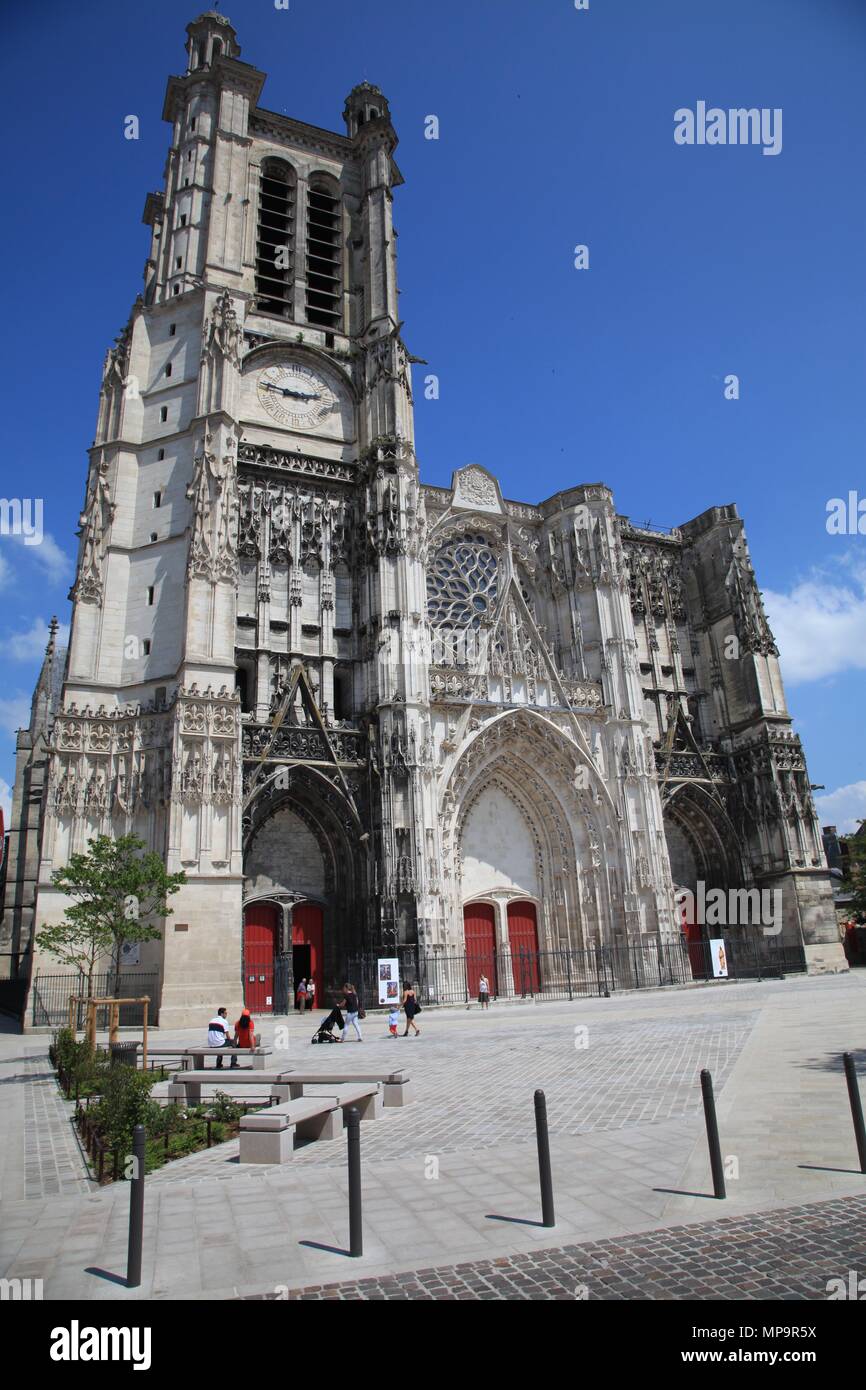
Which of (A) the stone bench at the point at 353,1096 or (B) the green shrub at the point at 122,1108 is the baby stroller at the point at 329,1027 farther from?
(B) the green shrub at the point at 122,1108

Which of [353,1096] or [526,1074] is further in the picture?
[526,1074]

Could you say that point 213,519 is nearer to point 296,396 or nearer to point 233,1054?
point 296,396

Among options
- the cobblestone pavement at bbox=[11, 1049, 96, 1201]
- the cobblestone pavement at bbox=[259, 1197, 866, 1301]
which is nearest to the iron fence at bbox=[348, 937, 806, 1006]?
the cobblestone pavement at bbox=[11, 1049, 96, 1201]

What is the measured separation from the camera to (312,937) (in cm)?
2633

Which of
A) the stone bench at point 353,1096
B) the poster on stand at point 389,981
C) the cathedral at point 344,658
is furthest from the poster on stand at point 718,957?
the stone bench at point 353,1096

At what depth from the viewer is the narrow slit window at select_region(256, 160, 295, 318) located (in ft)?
113

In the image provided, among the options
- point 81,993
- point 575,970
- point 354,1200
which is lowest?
point 354,1200

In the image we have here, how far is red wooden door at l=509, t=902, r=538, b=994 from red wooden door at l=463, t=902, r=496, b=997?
2.54 feet

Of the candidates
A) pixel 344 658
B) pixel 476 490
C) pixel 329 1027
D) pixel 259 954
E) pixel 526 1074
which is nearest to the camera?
pixel 526 1074

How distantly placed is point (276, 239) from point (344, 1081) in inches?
1431

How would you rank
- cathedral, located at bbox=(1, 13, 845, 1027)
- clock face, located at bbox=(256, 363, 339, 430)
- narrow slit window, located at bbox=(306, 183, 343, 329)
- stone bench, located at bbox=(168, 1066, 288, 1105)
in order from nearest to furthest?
1. stone bench, located at bbox=(168, 1066, 288, 1105)
2. cathedral, located at bbox=(1, 13, 845, 1027)
3. clock face, located at bbox=(256, 363, 339, 430)
4. narrow slit window, located at bbox=(306, 183, 343, 329)

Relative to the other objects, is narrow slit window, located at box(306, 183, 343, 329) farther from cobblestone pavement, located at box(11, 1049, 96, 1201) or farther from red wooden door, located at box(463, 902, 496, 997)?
cobblestone pavement, located at box(11, 1049, 96, 1201)

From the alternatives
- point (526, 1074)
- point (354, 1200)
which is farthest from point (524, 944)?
point (354, 1200)
